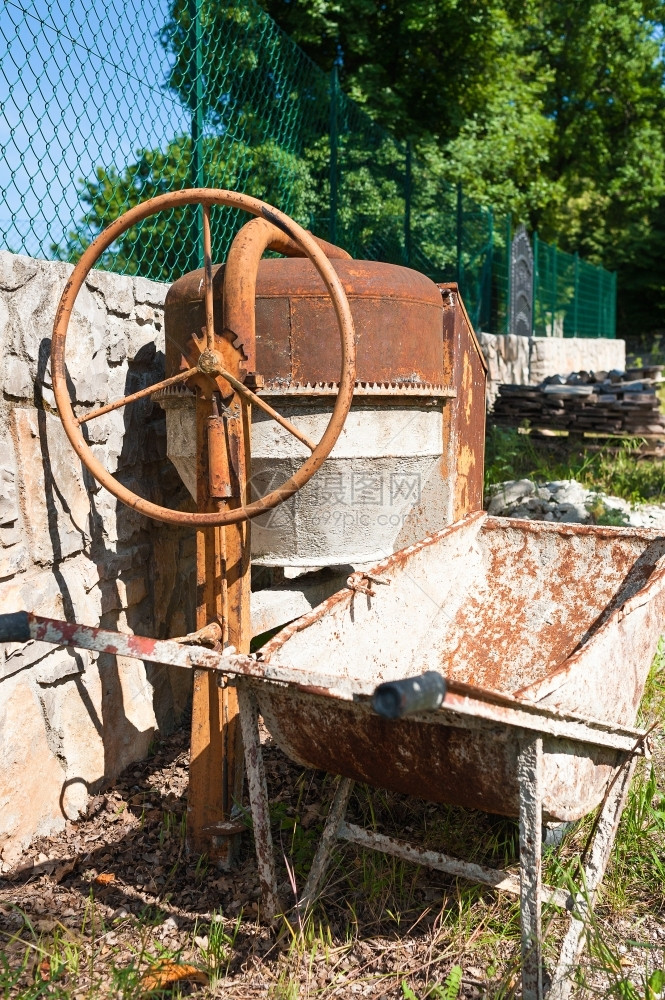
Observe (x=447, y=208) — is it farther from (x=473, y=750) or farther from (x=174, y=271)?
(x=473, y=750)

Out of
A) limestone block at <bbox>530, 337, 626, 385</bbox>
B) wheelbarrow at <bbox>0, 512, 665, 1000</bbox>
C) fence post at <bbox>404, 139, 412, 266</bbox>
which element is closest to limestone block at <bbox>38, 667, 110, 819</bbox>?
wheelbarrow at <bbox>0, 512, 665, 1000</bbox>

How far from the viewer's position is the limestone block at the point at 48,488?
2.66 meters

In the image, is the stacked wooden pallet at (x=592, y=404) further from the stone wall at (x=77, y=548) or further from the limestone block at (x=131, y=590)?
the limestone block at (x=131, y=590)

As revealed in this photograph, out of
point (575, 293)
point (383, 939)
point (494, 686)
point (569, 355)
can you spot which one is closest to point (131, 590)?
point (494, 686)

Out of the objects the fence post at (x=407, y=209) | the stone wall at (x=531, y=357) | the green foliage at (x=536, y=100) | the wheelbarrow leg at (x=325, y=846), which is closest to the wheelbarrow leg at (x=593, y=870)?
the wheelbarrow leg at (x=325, y=846)

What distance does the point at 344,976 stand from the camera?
2229 millimetres

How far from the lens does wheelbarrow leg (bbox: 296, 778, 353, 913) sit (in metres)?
2.34

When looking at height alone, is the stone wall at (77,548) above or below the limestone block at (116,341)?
below

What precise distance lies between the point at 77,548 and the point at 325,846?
1.27 metres

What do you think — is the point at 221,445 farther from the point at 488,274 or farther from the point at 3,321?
the point at 488,274

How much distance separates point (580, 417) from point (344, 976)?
6.46 metres

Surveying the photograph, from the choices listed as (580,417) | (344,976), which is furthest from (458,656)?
(580,417)

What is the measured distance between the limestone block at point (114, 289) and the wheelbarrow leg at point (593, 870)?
2.33m

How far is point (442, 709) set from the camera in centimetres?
177
